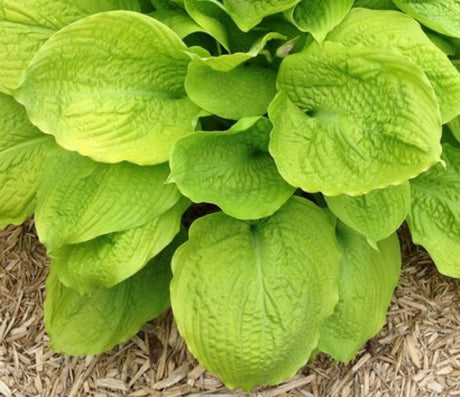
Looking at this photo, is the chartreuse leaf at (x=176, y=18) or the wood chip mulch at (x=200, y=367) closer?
the chartreuse leaf at (x=176, y=18)

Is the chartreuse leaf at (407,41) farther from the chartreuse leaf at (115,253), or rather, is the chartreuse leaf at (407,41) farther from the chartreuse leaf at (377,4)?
the chartreuse leaf at (115,253)

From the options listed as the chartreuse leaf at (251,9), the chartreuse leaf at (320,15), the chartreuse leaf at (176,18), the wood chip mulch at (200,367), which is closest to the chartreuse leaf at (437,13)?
the chartreuse leaf at (320,15)

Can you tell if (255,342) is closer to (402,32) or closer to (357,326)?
(357,326)

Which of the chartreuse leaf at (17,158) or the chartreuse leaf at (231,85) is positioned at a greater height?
the chartreuse leaf at (231,85)

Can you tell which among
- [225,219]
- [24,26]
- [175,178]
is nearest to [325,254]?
[225,219]

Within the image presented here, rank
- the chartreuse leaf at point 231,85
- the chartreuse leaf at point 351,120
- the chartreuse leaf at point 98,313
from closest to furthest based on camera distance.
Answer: the chartreuse leaf at point 351,120 → the chartreuse leaf at point 231,85 → the chartreuse leaf at point 98,313

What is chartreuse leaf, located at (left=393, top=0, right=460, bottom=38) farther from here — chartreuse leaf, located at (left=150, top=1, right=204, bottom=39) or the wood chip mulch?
the wood chip mulch
